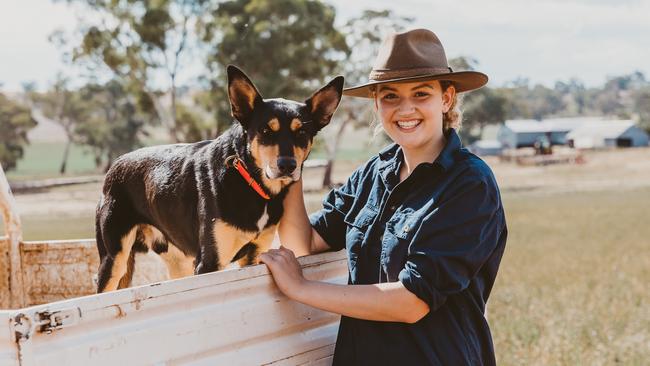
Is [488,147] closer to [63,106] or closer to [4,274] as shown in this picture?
[63,106]

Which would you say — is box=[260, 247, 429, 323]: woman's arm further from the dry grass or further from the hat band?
the dry grass

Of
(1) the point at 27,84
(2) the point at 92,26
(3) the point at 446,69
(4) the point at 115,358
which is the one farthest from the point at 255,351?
(1) the point at 27,84

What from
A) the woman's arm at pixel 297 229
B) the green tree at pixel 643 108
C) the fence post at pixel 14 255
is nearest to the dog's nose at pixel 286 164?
the woman's arm at pixel 297 229

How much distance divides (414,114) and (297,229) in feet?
2.56

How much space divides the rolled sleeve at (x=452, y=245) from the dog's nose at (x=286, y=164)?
2.68ft

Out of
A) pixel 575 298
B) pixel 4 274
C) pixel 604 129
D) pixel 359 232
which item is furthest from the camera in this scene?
pixel 604 129

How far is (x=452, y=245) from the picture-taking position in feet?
8.44

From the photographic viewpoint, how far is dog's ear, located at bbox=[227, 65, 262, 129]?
3221 millimetres

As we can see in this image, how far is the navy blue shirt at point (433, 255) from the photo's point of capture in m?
2.57

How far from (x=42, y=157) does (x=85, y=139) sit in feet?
28.2

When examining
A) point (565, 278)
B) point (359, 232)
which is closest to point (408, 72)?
point (359, 232)

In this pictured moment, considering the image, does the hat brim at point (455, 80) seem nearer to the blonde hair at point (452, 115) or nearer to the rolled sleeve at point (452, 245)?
the blonde hair at point (452, 115)

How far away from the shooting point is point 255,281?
8.38 ft

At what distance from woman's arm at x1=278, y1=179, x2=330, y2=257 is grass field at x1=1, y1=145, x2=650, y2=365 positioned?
8.79 ft
